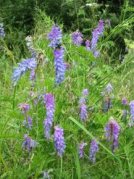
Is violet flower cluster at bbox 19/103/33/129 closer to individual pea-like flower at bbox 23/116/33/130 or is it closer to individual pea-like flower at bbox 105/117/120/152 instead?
individual pea-like flower at bbox 23/116/33/130

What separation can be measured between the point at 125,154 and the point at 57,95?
44 cm

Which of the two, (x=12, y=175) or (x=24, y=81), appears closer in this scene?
(x=12, y=175)

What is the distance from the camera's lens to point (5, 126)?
271cm

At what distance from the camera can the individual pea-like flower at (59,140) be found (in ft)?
7.86

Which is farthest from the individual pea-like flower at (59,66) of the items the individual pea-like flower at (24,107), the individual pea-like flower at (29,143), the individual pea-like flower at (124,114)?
the individual pea-like flower at (124,114)

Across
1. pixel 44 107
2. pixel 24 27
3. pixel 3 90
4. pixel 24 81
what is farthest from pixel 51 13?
pixel 44 107

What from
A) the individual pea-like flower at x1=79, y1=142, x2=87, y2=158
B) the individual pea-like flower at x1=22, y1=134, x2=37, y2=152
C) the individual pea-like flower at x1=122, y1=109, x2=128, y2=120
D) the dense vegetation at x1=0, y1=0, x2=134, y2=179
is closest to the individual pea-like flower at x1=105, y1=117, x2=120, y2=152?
the dense vegetation at x1=0, y1=0, x2=134, y2=179

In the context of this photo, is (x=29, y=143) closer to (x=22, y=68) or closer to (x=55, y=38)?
(x=22, y=68)

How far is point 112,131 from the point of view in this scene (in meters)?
2.51

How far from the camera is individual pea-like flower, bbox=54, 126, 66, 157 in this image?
2396 mm

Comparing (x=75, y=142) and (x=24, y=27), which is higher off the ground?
(x=24, y=27)

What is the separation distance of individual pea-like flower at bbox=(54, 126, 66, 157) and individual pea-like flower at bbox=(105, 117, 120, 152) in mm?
212

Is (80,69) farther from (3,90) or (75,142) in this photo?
(3,90)

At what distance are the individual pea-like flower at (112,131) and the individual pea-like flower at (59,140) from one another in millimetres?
212
